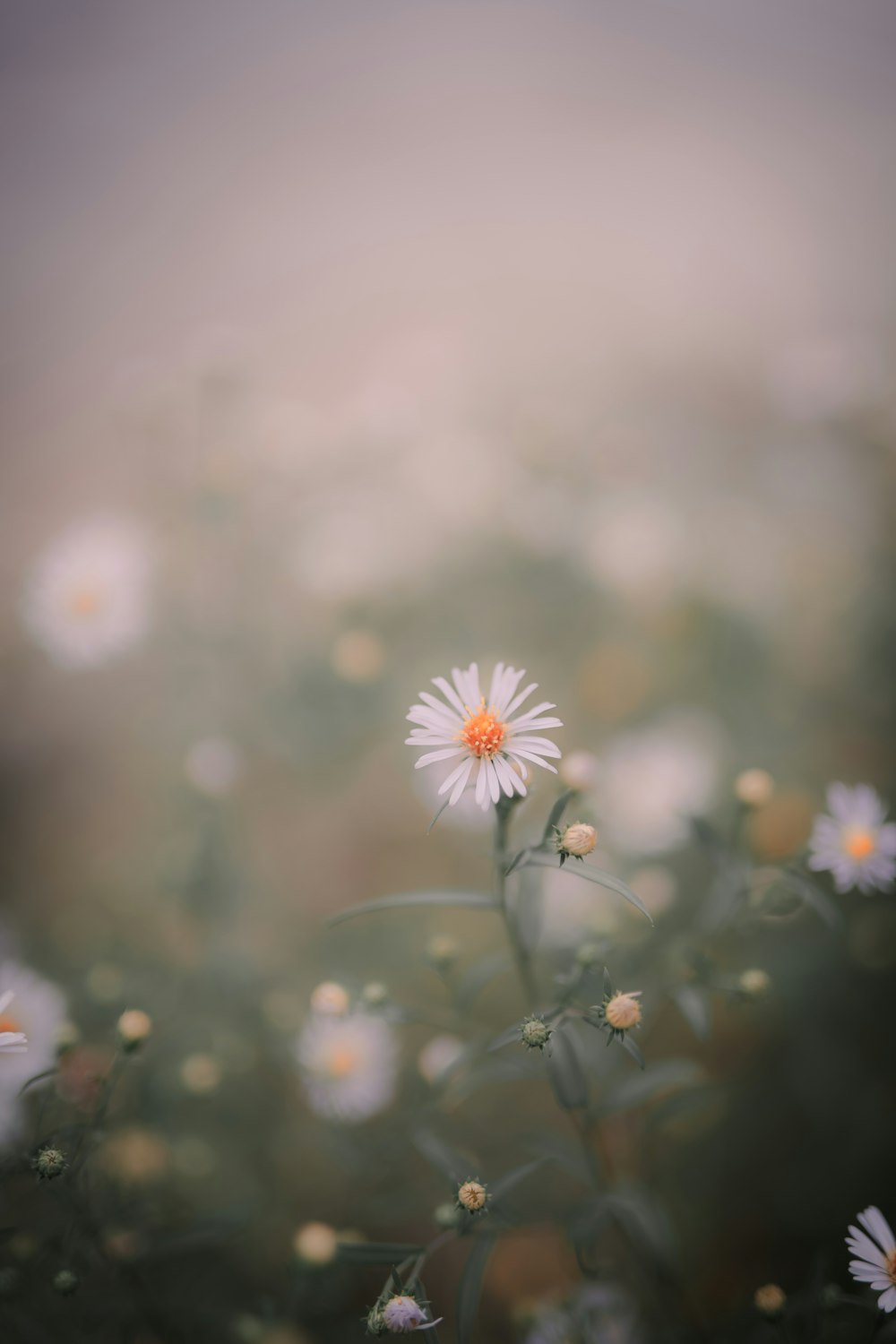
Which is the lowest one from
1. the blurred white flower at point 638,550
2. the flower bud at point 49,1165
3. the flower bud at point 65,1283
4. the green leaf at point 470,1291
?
the green leaf at point 470,1291

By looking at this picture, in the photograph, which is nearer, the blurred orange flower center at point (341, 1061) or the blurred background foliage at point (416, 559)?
the blurred orange flower center at point (341, 1061)

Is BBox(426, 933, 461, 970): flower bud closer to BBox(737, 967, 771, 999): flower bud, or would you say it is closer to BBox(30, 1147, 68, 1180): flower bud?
BBox(737, 967, 771, 999): flower bud

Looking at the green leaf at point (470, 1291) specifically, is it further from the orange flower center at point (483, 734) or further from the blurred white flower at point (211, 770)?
the blurred white flower at point (211, 770)

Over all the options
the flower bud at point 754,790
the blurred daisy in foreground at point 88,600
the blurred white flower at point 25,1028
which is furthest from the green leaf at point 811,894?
the blurred daisy in foreground at point 88,600

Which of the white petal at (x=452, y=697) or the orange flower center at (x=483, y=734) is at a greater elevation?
the white petal at (x=452, y=697)

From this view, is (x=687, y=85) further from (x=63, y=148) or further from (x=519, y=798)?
(x=519, y=798)

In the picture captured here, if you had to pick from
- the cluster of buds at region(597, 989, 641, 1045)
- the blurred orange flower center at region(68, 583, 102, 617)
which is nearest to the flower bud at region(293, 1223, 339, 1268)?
the cluster of buds at region(597, 989, 641, 1045)

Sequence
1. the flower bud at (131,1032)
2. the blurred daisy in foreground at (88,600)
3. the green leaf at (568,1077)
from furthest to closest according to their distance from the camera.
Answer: the blurred daisy in foreground at (88,600) → the flower bud at (131,1032) → the green leaf at (568,1077)

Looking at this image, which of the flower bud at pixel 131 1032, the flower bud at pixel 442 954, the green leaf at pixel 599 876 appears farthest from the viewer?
the flower bud at pixel 442 954
